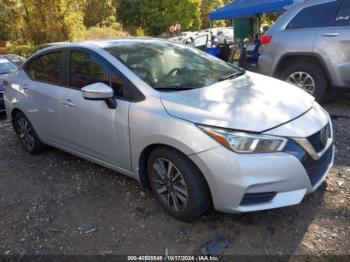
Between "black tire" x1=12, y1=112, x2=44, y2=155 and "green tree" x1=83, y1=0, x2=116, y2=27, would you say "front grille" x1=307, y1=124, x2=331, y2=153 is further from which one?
"green tree" x1=83, y1=0, x2=116, y2=27

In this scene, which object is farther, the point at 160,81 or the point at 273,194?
the point at 160,81

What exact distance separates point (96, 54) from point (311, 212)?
2495mm

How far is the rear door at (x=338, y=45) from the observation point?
518cm

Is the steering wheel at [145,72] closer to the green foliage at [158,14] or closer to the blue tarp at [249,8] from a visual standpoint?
the blue tarp at [249,8]

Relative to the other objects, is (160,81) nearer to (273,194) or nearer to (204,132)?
(204,132)

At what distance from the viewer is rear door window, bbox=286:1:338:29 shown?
17.8ft

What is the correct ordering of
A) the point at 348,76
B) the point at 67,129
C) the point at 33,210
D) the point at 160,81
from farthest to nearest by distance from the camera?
the point at 348,76 → the point at 67,129 → the point at 33,210 → the point at 160,81

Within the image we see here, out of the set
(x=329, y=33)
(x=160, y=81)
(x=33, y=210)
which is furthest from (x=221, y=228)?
(x=329, y=33)

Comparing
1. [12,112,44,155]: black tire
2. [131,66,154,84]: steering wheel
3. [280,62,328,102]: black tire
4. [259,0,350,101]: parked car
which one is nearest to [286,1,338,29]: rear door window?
[259,0,350,101]: parked car

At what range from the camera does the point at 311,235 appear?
9.15ft

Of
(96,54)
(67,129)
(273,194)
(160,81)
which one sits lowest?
(273,194)

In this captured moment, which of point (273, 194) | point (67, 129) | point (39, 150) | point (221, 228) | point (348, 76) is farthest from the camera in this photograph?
point (348, 76)

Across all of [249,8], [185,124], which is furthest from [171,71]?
[249,8]

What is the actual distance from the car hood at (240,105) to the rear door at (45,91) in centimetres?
160
